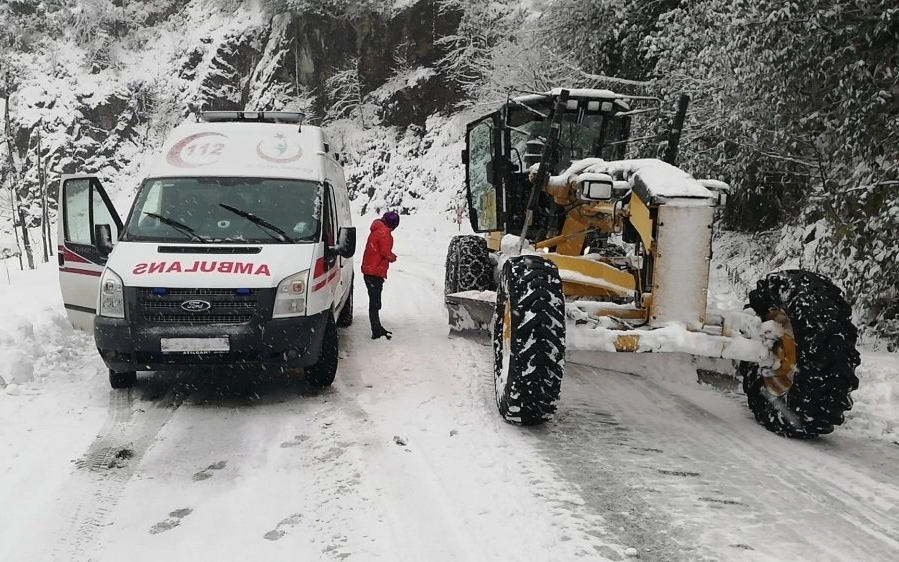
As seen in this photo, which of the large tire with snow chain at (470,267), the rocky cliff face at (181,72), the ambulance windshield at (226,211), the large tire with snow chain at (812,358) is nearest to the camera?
the large tire with snow chain at (812,358)

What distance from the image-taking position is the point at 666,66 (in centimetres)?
1248

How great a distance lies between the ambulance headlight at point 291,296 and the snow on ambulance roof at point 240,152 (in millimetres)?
1412

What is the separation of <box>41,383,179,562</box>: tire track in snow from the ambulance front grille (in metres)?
0.72

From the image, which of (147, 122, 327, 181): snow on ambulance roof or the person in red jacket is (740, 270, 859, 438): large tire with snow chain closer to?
(147, 122, 327, 181): snow on ambulance roof

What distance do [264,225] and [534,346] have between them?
2.85 m

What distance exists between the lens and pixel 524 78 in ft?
68.8

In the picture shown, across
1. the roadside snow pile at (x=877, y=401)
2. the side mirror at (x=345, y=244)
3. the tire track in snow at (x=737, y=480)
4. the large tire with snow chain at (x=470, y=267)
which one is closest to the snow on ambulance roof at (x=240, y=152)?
the side mirror at (x=345, y=244)

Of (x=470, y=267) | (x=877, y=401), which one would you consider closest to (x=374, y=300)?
(x=470, y=267)

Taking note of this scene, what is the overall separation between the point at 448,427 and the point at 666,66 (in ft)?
32.6

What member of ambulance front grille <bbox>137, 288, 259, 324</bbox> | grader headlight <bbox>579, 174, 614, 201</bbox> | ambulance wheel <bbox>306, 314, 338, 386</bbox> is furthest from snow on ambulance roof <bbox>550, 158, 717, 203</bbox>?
ambulance front grille <bbox>137, 288, 259, 324</bbox>

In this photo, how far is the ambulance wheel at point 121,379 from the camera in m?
5.68

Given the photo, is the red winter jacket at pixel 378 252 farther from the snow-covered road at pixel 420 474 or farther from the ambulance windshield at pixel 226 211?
the snow-covered road at pixel 420 474

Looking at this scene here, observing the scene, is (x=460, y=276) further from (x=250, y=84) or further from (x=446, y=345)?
(x=250, y=84)

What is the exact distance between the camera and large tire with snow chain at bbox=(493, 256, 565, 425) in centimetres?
441
